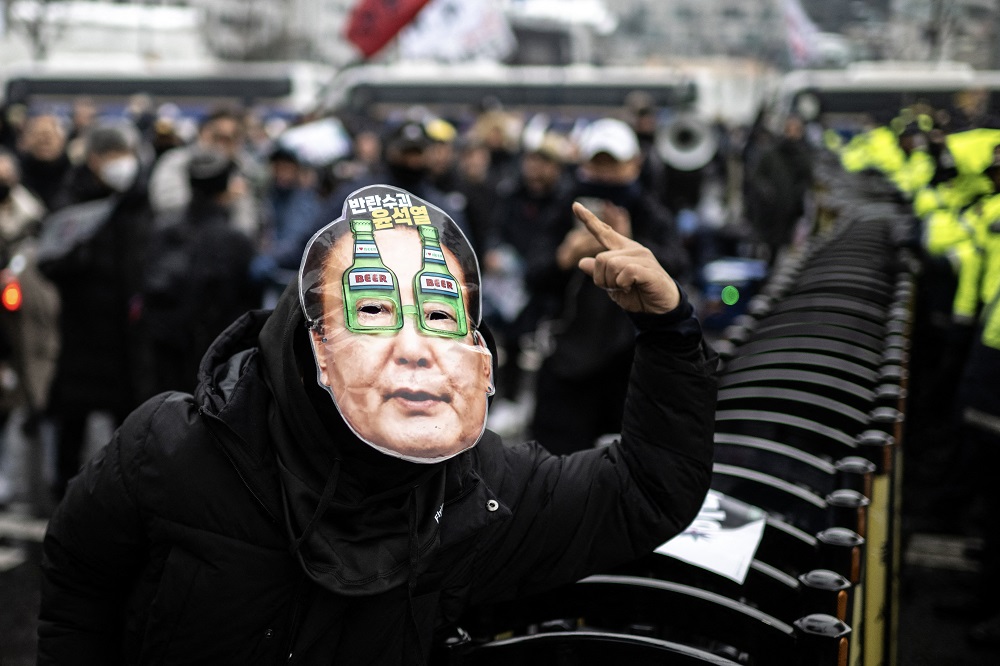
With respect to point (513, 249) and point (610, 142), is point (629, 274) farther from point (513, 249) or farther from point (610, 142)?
point (513, 249)

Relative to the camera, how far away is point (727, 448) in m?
2.60

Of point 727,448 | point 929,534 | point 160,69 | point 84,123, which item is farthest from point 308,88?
point 727,448

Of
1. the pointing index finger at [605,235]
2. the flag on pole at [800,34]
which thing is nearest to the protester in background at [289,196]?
the pointing index finger at [605,235]

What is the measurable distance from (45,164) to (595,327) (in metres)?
6.16

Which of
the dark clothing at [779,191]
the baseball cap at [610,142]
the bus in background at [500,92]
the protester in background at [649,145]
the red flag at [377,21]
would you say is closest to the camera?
the baseball cap at [610,142]

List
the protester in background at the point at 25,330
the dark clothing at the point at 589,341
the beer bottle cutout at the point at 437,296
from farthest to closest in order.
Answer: the protester in background at the point at 25,330
the dark clothing at the point at 589,341
the beer bottle cutout at the point at 437,296

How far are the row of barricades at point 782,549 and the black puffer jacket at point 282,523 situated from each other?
181 mm

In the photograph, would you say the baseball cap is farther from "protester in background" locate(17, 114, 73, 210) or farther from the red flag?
the red flag

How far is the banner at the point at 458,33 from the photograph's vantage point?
51.6 feet

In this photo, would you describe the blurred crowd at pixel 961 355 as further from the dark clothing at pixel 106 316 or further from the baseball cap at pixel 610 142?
the dark clothing at pixel 106 316

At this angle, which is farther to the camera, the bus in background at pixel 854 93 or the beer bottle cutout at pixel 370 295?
the bus in background at pixel 854 93

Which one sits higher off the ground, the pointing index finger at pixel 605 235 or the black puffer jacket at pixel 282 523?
the pointing index finger at pixel 605 235

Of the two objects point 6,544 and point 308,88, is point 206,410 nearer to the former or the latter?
point 6,544

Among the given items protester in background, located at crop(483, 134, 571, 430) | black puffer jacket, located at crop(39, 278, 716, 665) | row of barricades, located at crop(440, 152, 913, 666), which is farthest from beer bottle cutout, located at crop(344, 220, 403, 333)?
protester in background, located at crop(483, 134, 571, 430)
